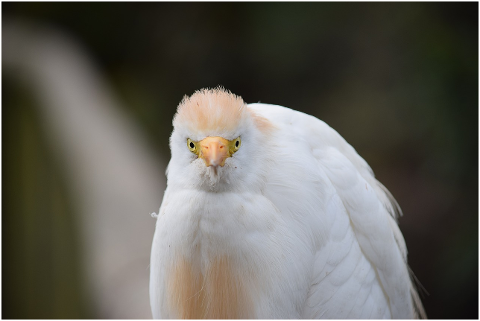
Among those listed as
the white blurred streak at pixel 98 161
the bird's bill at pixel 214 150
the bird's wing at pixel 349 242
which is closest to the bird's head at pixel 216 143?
the bird's bill at pixel 214 150

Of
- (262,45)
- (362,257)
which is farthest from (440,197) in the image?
(362,257)

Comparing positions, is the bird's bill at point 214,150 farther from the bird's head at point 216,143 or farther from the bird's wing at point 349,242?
the bird's wing at point 349,242

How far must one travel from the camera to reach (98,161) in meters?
2.03

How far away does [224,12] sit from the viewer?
2496 millimetres

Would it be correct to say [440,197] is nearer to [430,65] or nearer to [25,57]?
[430,65]

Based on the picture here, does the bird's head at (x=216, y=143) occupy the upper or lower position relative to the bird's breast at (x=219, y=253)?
upper

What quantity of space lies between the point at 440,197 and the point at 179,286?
5.18ft

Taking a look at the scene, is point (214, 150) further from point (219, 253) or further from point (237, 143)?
point (219, 253)

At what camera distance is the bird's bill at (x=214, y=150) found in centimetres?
67

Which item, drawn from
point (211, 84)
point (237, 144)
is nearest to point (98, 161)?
point (211, 84)

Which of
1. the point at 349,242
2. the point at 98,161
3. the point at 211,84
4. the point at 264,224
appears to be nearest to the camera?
the point at 264,224

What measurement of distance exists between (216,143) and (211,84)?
195cm

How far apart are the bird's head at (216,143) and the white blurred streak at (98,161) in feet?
3.05

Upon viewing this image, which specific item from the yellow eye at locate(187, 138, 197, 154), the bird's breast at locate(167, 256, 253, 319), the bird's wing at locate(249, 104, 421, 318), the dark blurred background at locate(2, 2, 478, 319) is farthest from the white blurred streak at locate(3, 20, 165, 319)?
the yellow eye at locate(187, 138, 197, 154)
